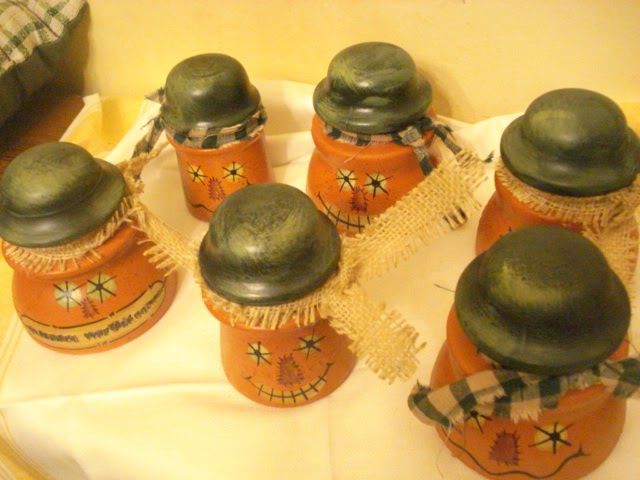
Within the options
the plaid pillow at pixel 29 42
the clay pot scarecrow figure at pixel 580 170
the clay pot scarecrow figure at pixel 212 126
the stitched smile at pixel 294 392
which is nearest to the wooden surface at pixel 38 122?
the plaid pillow at pixel 29 42

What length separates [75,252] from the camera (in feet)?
1.49

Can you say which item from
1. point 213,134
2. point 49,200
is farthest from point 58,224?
point 213,134

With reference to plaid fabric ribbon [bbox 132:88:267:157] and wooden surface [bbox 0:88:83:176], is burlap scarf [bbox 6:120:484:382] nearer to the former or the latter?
plaid fabric ribbon [bbox 132:88:267:157]

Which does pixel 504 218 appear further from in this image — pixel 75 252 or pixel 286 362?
pixel 75 252

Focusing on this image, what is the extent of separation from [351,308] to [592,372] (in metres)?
0.14

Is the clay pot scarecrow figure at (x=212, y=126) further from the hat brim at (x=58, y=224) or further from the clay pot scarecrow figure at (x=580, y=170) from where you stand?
the clay pot scarecrow figure at (x=580, y=170)

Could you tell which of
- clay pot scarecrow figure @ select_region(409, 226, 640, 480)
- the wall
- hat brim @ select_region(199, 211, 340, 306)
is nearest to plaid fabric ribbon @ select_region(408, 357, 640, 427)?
clay pot scarecrow figure @ select_region(409, 226, 640, 480)

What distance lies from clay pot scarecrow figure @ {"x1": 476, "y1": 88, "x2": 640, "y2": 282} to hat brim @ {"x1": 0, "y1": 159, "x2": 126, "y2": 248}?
30cm

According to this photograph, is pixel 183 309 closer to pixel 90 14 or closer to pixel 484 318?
pixel 484 318

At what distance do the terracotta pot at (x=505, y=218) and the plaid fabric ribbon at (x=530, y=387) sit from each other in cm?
14

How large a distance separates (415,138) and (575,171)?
142 millimetres

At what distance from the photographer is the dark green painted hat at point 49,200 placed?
17.1 inches

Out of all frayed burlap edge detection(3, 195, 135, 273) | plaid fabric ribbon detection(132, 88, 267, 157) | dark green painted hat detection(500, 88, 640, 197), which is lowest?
frayed burlap edge detection(3, 195, 135, 273)

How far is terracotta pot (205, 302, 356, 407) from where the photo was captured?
1.36 feet
